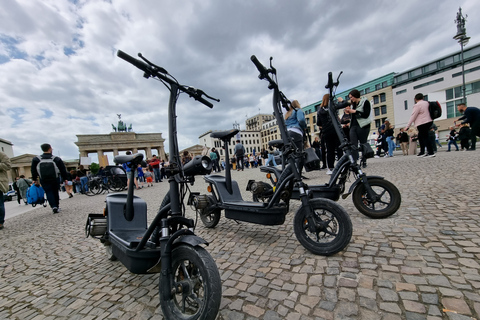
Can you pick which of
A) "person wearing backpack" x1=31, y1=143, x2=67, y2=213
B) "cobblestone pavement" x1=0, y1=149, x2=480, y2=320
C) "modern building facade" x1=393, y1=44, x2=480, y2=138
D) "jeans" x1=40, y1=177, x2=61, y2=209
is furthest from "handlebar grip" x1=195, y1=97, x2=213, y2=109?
"modern building facade" x1=393, y1=44, x2=480, y2=138

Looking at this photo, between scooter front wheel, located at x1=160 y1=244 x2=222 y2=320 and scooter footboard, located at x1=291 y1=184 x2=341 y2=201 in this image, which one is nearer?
scooter front wheel, located at x1=160 y1=244 x2=222 y2=320

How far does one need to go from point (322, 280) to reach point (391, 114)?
61.2 meters

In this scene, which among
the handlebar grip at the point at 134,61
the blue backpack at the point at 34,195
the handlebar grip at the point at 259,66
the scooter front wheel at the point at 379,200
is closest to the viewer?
the handlebar grip at the point at 134,61

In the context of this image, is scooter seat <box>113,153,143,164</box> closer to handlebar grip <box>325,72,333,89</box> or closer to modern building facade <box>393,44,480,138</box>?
handlebar grip <box>325,72,333,89</box>

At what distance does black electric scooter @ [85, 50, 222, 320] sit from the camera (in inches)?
51.9

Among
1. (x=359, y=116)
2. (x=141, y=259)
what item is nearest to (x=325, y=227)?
(x=141, y=259)

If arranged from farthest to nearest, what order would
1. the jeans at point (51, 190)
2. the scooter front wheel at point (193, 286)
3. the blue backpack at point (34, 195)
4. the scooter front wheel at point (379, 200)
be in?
the blue backpack at point (34, 195) < the jeans at point (51, 190) < the scooter front wheel at point (379, 200) < the scooter front wheel at point (193, 286)

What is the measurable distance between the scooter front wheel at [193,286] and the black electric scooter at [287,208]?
3.92 feet

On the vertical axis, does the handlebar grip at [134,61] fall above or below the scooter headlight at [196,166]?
above

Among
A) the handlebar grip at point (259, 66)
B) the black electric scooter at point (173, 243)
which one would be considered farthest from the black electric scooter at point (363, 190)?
the black electric scooter at point (173, 243)

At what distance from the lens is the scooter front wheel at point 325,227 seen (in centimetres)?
201

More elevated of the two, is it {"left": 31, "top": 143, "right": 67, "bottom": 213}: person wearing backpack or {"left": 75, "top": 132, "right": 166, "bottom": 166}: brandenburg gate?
{"left": 75, "top": 132, "right": 166, "bottom": 166}: brandenburg gate

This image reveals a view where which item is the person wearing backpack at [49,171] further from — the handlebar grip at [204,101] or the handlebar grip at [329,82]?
the handlebar grip at [329,82]

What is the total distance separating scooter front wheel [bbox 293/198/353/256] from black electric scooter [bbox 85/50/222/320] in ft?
3.73
